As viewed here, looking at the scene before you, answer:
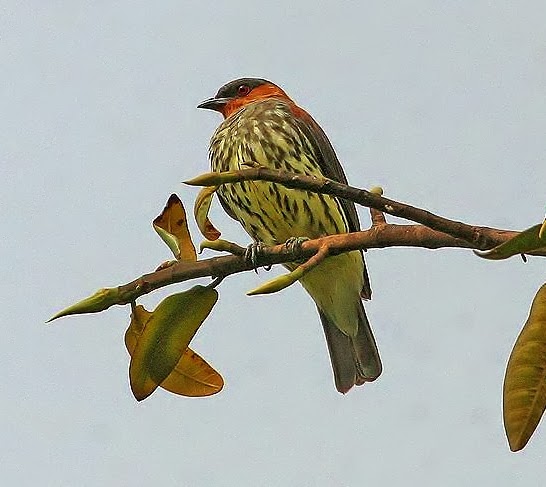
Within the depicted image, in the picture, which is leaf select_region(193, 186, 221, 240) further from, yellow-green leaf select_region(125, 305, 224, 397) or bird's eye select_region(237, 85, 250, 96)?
bird's eye select_region(237, 85, 250, 96)

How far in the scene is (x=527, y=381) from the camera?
1187mm

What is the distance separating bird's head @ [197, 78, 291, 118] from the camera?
4.43 meters

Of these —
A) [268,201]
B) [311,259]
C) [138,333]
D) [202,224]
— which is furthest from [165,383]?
[268,201]

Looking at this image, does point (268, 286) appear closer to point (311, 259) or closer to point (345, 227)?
point (311, 259)

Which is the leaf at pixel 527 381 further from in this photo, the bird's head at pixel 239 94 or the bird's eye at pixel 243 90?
the bird's eye at pixel 243 90

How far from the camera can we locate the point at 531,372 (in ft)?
3.91

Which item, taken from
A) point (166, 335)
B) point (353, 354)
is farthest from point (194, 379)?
point (353, 354)

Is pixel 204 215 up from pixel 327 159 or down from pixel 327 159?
down

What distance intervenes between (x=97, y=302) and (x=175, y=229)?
29cm

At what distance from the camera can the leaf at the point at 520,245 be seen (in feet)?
3.56

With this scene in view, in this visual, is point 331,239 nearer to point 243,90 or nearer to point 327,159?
point 327,159

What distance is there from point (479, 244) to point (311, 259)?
8.4 inches

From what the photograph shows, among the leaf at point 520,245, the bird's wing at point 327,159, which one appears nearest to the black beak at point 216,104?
the bird's wing at point 327,159

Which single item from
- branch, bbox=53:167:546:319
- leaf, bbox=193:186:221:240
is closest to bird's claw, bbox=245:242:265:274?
branch, bbox=53:167:546:319
